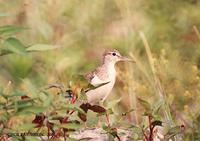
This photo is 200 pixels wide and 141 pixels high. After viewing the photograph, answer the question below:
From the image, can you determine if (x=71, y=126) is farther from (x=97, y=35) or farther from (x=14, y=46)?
(x=97, y=35)

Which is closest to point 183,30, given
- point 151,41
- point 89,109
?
point 151,41

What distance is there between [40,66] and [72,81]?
603 cm

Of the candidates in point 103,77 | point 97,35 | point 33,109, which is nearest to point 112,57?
point 103,77

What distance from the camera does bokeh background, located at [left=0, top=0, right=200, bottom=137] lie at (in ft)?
31.3

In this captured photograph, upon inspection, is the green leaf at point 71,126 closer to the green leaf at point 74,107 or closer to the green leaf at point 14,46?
the green leaf at point 74,107

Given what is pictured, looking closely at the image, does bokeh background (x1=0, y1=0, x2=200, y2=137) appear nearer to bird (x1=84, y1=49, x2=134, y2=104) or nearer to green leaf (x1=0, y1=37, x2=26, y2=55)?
bird (x1=84, y1=49, x2=134, y2=104)

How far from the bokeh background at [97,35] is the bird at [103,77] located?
8.8 inches

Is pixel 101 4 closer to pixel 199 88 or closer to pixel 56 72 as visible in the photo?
pixel 56 72

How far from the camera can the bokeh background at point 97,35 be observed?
9.55 meters

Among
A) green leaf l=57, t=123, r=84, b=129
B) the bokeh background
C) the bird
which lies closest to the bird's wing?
the bird

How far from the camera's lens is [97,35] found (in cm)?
1156

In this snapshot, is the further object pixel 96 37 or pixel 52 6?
pixel 96 37

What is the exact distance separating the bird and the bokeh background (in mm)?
224

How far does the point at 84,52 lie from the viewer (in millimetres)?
11219
